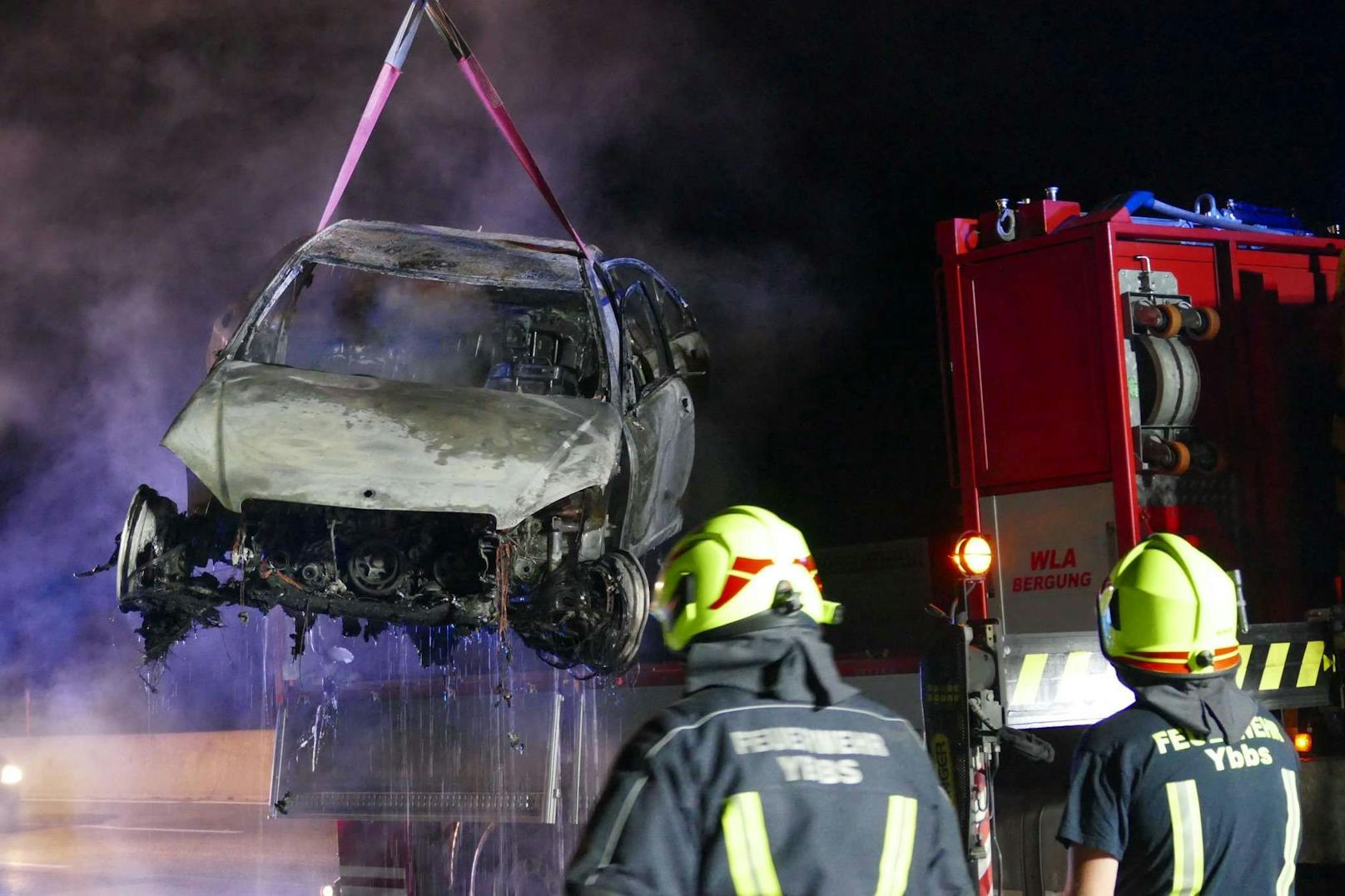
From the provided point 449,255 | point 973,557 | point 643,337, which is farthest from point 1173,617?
point 449,255

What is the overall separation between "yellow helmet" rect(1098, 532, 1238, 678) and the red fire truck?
171 centimetres

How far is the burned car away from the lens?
5.51 meters

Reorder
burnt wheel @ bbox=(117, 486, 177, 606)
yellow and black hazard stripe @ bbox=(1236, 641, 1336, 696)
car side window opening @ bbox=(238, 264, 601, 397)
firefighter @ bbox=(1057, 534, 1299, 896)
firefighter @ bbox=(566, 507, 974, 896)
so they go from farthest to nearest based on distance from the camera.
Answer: car side window opening @ bbox=(238, 264, 601, 397) → burnt wheel @ bbox=(117, 486, 177, 606) → yellow and black hazard stripe @ bbox=(1236, 641, 1336, 696) → firefighter @ bbox=(1057, 534, 1299, 896) → firefighter @ bbox=(566, 507, 974, 896)

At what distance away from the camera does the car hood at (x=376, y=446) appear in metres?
5.40

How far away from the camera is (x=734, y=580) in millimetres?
2092

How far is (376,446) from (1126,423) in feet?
9.36

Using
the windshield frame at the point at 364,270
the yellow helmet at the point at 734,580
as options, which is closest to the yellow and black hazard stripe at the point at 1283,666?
the yellow helmet at the point at 734,580

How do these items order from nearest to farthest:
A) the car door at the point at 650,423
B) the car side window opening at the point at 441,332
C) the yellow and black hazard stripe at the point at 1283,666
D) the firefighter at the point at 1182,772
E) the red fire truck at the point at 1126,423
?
the firefighter at the point at 1182,772, the yellow and black hazard stripe at the point at 1283,666, the red fire truck at the point at 1126,423, the car door at the point at 650,423, the car side window opening at the point at 441,332

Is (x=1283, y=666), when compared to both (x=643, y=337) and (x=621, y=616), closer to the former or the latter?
(x=621, y=616)

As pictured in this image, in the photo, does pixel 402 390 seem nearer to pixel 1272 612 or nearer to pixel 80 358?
pixel 1272 612

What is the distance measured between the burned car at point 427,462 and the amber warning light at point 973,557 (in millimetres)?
1520

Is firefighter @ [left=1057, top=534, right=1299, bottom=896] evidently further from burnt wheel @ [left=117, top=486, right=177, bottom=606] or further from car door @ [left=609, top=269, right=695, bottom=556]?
burnt wheel @ [left=117, top=486, right=177, bottom=606]

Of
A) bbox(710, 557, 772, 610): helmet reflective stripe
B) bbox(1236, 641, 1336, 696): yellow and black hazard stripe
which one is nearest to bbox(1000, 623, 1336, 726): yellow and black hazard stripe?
bbox(1236, 641, 1336, 696): yellow and black hazard stripe

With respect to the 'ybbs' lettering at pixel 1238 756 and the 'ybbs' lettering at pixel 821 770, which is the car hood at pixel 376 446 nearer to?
the 'ybbs' lettering at pixel 1238 756
